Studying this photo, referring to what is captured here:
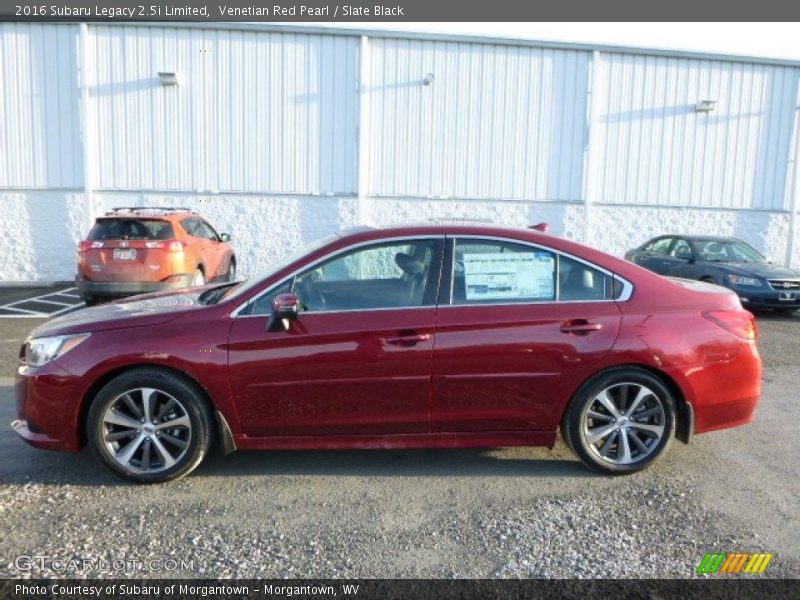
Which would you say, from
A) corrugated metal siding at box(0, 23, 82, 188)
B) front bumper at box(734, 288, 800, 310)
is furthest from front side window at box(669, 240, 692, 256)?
corrugated metal siding at box(0, 23, 82, 188)

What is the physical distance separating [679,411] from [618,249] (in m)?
11.5

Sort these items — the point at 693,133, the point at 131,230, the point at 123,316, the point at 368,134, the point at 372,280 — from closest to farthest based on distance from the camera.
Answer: the point at 123,316 < the point at 372,280 < the point at 131,230 < the point at 368,134 < the point at 693,133

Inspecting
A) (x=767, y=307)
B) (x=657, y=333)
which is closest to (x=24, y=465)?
(x=657, y=333)

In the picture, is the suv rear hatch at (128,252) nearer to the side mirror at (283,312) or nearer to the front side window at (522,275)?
the side mirror at (283,312)

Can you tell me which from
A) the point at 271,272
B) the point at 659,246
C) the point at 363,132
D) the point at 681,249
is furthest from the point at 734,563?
the point at 363,132

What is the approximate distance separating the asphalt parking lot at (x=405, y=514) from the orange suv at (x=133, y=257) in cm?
451

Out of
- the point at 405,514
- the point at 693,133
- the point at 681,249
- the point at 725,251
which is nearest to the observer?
the point at 405,514

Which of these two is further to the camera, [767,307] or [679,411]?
[767,307]

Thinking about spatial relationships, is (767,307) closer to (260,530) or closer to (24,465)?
(260,530)

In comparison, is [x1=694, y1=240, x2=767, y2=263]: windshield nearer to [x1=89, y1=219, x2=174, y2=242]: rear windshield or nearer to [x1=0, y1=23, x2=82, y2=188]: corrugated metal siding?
[x1=89, y1=219, x2=174, y2=242]: rear windshield

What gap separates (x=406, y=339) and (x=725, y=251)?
9.17 meters

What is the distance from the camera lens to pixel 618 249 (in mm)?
14516

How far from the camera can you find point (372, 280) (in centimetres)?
398

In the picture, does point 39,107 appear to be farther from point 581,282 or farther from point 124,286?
point 581,282
